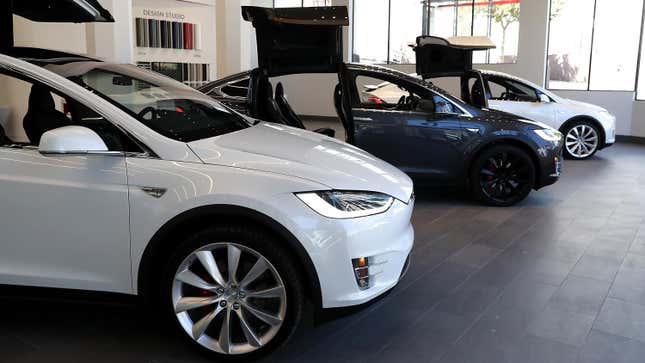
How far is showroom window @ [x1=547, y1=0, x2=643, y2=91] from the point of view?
1249cm

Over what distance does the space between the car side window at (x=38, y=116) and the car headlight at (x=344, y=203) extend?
843 mm

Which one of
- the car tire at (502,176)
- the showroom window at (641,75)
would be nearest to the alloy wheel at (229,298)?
the car tire at (502,176)

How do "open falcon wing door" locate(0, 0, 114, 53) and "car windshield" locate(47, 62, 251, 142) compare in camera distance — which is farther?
"open falcon wing door" locate(0, 0, 114, 53)

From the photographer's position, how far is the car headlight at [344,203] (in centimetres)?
259

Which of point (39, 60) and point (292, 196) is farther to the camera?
point (39, 60)

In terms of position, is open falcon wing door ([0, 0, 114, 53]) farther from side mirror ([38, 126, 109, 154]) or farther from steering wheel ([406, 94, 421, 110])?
steering wheel ([406, 94, 421, 110])

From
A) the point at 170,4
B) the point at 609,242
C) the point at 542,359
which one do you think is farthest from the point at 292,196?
the point at 170,4

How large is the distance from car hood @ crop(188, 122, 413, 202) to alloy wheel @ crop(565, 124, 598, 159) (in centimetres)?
757

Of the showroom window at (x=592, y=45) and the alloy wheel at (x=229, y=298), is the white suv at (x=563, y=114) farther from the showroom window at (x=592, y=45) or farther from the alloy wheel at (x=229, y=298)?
the alloy wheel at (x=229, y=298)

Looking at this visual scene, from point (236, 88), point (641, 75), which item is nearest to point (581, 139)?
point (641, 75)

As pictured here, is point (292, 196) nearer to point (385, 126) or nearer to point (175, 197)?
point (175, 197)

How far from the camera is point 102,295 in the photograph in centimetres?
274

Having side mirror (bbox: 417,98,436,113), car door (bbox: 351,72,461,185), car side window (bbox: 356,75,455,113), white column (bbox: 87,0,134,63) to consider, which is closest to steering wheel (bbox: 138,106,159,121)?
car door (bbox: 351,72,461,185)

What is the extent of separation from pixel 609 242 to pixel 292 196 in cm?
351
